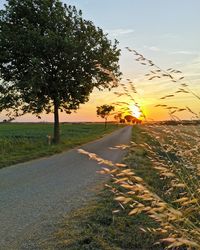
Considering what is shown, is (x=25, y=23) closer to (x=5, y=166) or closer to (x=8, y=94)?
(x=8, y=94)

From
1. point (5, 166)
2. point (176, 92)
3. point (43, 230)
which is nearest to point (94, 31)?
point (5, 166)

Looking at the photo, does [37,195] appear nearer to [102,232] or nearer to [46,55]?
[102,232]

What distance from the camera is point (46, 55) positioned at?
116 feet

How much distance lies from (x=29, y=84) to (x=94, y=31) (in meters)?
8.14

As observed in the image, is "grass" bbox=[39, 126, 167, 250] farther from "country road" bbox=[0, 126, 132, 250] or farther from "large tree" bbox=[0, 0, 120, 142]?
"large tree" bbox=[0, 0, 120, 142]

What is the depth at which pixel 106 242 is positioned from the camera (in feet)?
21.5

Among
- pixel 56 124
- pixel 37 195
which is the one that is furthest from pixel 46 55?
pixel 37 195

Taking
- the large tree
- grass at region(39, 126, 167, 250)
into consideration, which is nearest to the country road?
grass at region(39, 126, 167, 250)

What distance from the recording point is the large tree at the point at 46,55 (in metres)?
34.3

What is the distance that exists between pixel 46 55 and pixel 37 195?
2531 cm

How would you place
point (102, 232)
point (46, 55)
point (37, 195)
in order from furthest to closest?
point (46, 55) → point (37, 195) → point (102, 232)

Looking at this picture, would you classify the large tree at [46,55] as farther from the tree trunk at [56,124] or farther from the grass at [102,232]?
the grass at [102,232]

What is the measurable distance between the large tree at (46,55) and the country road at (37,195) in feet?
54.9

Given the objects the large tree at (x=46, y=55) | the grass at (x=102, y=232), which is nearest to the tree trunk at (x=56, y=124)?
the large tree at (x=46, y=55)
